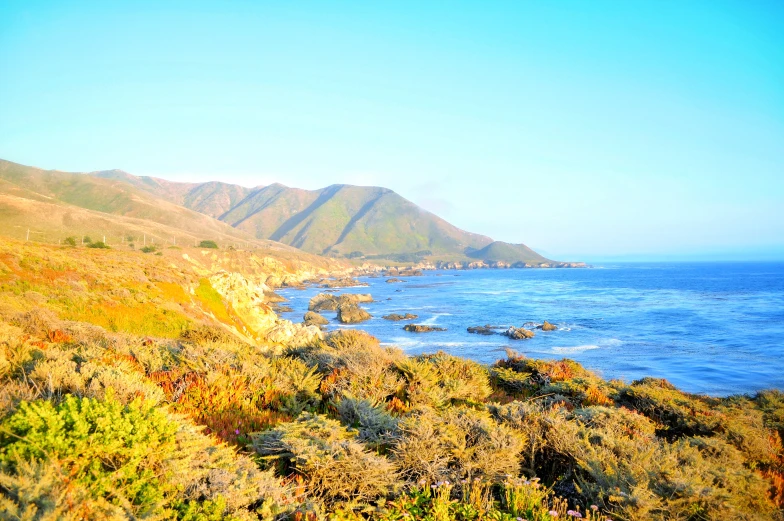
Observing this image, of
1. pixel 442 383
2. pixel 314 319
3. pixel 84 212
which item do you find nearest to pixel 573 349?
pixel 314 319

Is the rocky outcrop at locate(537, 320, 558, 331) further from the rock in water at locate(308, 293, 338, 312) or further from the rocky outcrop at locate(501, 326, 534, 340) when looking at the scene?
the rock in water at locate(308, 293, 338, 312)

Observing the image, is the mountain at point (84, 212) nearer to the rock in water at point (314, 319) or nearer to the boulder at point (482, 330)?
the rock in water at point (314, 319)

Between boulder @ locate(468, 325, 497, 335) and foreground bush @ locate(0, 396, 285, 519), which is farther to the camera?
boulder @ locate(468, 325, 497, 335)

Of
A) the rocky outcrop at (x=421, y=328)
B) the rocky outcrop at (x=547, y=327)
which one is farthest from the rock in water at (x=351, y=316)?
the rocky outcrop at (x=547, y=327)

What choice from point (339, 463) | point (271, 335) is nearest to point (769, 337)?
point (271, 335)

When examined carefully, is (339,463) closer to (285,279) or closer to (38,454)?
(38,454)

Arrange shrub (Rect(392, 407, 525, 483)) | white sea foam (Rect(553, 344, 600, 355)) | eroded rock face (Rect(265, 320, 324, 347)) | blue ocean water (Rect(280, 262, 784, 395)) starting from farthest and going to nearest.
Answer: white sea foam (Rect(553, 344, 600, 355)), blue ocean water (Rect(280, 262, 784, 395)), eroded rock face (Rect(265, 320, 324, 347)), shrub (Rect(392, 407, 525, 483))

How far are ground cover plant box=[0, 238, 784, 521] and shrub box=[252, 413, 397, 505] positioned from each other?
0.02 metres

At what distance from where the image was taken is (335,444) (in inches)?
181

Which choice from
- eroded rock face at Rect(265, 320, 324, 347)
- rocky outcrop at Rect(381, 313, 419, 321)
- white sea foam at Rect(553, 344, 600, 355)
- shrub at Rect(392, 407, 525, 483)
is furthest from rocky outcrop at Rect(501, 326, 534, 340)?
shrub at Rect(392, 407, 525, 483)

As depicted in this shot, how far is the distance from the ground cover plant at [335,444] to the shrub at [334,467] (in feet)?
0.07

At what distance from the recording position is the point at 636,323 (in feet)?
154

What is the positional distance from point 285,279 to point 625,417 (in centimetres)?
9445

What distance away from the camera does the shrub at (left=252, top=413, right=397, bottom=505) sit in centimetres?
427
